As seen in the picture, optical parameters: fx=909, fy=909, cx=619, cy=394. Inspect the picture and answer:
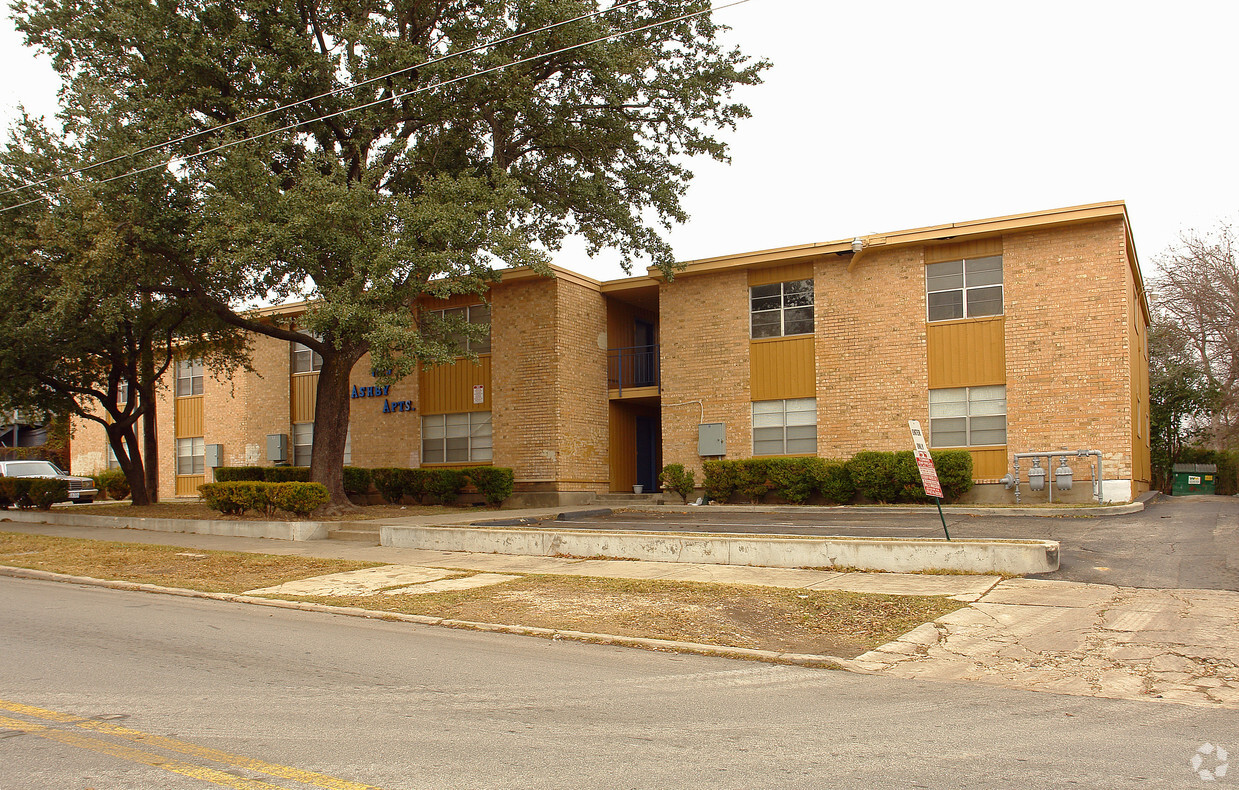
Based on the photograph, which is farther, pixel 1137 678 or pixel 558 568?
pixel 558 568

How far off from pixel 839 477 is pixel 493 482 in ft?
29.9

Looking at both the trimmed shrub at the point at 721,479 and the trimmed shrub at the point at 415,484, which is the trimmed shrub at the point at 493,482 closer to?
the trimmed shrub at the point at 415,484

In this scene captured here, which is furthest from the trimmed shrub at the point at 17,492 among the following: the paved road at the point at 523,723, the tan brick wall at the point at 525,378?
the paved road at the point at 523,723

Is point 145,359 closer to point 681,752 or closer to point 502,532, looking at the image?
point 502,532

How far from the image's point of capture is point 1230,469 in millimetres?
35375

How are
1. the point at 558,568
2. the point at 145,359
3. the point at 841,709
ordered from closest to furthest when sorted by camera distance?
1. the point at 841,709
2. the point at 558,568
3. the point at 145,359

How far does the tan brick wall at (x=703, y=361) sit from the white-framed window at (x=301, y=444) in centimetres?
1283

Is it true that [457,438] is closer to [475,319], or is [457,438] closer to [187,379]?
[475,319]

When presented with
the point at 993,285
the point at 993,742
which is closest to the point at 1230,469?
the point at 993,285

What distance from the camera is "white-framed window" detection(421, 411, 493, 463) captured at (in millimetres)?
26609

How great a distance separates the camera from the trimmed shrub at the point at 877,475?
20.9 meters

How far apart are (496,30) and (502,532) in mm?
10642

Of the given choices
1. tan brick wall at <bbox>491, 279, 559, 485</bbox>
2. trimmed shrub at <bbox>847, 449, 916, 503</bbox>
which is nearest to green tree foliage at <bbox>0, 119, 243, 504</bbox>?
tan brick wall at <bbox>491, 279, 559, 485</bbox>

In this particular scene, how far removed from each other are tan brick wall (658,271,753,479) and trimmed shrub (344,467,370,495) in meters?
9.03
